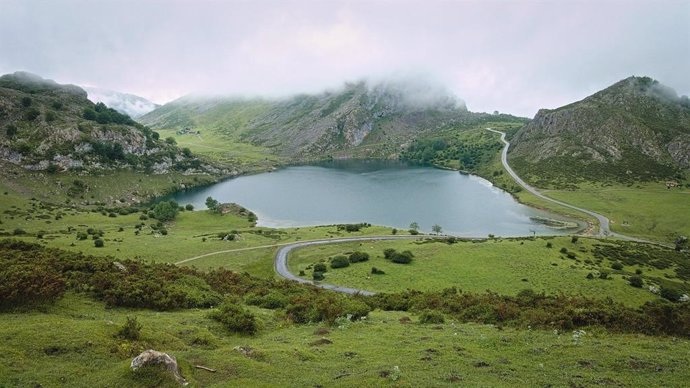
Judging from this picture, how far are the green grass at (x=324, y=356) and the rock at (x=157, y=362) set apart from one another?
1.53 ft

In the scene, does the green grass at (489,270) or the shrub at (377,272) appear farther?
the shrub at (377,272)

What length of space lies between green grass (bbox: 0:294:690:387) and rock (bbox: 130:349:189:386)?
467 mm

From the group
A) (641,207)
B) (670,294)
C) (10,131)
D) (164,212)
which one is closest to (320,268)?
(670,294)

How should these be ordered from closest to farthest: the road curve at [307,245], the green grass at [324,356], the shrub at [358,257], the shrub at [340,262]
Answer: the green grass at [324,356], the road curve at [307,245], the shrub at [340,262], the shrub at [358,257]

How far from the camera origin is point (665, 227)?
14000cm

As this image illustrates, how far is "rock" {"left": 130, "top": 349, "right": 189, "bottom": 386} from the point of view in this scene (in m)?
18.0

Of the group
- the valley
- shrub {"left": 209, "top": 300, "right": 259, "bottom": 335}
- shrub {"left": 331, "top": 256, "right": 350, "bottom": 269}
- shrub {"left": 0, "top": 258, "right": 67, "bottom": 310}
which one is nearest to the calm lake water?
the valley

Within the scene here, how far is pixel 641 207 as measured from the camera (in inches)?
6368

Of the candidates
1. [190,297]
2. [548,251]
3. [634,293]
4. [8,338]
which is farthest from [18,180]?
[634,293]

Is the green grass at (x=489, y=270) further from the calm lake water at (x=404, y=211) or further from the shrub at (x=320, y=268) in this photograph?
the calm lake water at (x=404, y=211)

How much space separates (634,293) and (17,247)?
286 feet

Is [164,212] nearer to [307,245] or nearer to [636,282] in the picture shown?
[307,245]

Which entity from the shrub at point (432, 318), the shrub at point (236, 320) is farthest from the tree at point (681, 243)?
the shrub at point (236, 320)

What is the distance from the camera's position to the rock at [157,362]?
59.0ft
